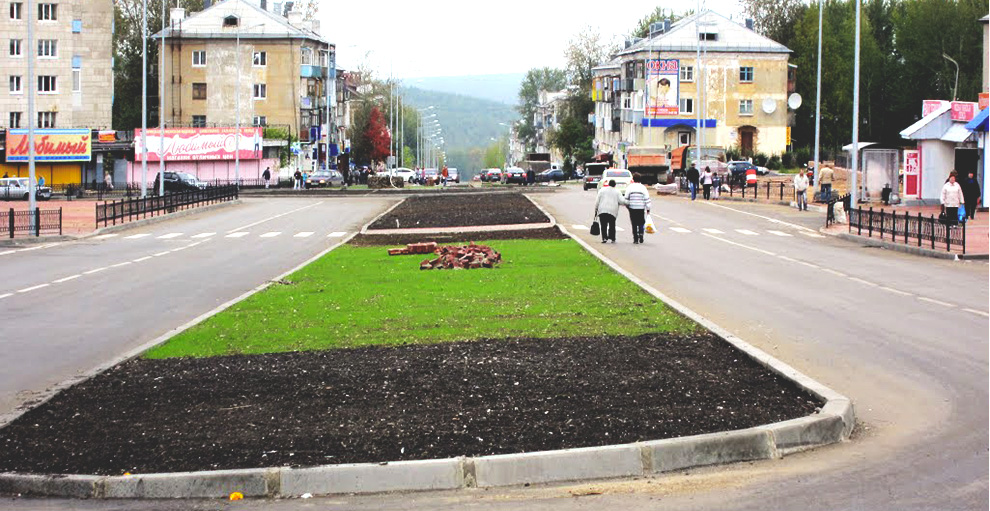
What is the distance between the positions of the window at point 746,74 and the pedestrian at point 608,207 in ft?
253

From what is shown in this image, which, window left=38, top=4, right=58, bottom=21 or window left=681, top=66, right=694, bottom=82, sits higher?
window left=38, top=4, right=58, bottom=21

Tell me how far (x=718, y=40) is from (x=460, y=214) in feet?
208

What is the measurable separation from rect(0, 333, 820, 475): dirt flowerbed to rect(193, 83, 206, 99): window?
9531 centimetres

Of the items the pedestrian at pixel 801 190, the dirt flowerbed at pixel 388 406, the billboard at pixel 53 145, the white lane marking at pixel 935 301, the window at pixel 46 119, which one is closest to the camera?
the dirt flowerbed at pixel 388 406

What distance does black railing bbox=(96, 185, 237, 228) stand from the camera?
4766 cm

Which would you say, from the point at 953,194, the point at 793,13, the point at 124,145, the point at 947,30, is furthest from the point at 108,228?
the point at 793,13

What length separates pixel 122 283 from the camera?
25.1 meters

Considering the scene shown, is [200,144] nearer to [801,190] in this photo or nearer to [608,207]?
[801,190]

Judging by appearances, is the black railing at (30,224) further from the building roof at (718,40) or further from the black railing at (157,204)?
the building roof at (718,40)

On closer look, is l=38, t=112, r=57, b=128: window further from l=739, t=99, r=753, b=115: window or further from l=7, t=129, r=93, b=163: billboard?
l=739, t=99, r=753, b=115: window

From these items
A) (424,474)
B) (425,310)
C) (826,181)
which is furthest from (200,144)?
(424,474)

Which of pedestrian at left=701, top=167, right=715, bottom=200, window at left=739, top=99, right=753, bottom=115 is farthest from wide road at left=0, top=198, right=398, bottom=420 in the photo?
window at left=739, top=99, right=753, bottom=115

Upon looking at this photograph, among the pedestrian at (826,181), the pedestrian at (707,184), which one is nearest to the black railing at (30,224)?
the pedestrian at (826,181)

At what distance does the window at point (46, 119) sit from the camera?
306 ft
